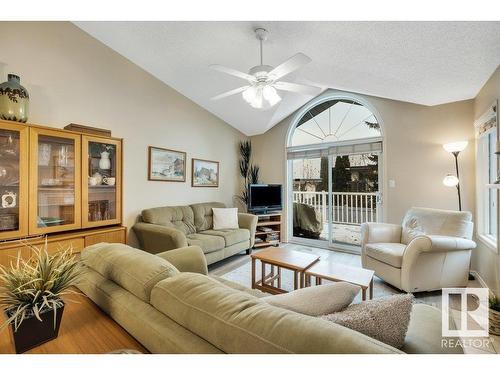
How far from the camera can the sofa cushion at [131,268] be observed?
96cm

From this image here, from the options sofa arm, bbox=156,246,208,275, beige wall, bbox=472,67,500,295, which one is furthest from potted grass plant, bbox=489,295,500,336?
sofa arm, bbox=156,246,208,275

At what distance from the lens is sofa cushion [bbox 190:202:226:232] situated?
377 centimetres

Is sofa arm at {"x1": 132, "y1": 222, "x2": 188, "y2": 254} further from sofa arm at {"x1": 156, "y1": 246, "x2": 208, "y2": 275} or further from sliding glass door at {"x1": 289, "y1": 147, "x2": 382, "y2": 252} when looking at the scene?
sliding glass door at {"x1": 289, "y1": 147, "x2": 382, "y2": 252}

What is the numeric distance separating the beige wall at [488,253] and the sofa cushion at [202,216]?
11.6ft

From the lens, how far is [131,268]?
1.04m

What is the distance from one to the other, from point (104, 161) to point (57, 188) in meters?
0.56

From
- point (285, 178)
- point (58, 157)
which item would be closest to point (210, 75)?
point (58, 157)

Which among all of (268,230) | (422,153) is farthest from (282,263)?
(422,153)

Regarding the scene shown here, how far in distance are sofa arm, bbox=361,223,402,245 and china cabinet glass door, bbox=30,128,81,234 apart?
11.1 feet

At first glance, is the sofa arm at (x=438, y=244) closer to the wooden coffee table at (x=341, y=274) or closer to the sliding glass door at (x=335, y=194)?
the wooden coffee table at (x=341, y=274)

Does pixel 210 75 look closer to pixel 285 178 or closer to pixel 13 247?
pixel 285 178

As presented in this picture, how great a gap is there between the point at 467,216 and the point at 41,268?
3.70m

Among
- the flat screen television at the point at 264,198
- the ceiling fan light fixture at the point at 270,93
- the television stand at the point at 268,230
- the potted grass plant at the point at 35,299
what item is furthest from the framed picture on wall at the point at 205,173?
the potted grass plant at the point at 35,299

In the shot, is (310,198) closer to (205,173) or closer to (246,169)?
(246,169)
